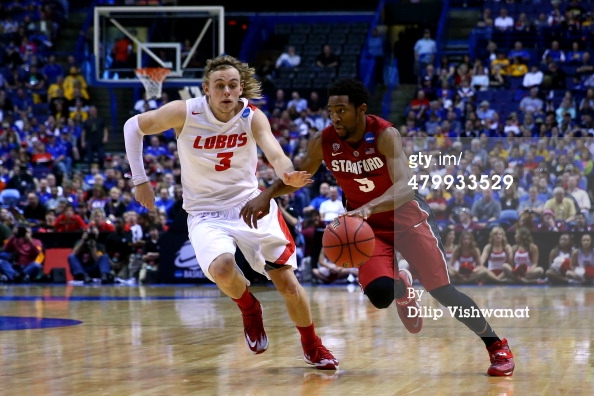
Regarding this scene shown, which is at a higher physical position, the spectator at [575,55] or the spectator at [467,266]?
the spectator at [575,55]

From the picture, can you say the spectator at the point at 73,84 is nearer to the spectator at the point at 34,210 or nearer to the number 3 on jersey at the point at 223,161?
the spectator at the point at 34,210

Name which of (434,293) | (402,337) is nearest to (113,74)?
(402,337)

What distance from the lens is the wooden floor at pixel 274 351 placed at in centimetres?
584

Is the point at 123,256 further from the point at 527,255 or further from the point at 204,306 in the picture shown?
the point at 527,255

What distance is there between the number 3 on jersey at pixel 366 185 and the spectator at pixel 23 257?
11296 millimetres

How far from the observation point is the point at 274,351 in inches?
297

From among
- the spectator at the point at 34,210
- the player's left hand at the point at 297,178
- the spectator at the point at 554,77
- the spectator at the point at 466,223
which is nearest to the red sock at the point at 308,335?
the player's left hand at the point at 297,178

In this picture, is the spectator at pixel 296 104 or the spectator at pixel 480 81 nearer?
the spectator at pixel 480 81

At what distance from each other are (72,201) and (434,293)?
13222mm

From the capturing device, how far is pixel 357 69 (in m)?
24.4

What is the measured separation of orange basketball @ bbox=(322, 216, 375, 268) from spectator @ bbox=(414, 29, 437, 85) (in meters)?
16.9

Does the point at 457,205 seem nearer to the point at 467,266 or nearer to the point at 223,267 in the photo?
the point at 467,266

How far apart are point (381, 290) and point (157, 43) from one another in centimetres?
1468

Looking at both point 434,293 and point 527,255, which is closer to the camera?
point 434,293
